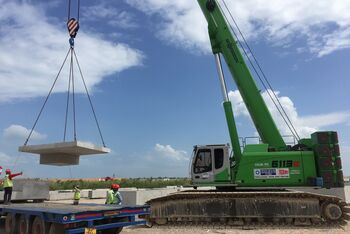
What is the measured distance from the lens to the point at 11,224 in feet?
38.8

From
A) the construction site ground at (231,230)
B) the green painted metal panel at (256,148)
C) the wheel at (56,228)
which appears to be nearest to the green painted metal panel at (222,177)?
the green painted metal panel at (256,148)

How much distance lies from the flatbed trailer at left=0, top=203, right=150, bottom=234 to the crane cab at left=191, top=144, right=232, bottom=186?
3686mm

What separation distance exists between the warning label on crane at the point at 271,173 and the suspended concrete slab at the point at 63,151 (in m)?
7.17

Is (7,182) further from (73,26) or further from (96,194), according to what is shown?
(96,194)

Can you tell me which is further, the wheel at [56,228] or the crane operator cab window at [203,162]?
the crane operator cab window at [203,162]

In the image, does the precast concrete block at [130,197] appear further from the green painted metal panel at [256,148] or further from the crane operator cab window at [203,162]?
the green painted metal panel at [256,148]

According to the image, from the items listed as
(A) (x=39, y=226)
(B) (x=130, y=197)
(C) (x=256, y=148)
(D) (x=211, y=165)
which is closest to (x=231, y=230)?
(D) (x=211, y=165)

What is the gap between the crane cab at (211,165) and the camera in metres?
14.5

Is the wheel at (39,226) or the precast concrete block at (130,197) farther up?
the precast concrete block at (130,197)

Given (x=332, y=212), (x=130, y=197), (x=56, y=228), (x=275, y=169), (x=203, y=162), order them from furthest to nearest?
(x=130, y=197) < (x=203, y=162) < (x=275, y=169) < (x=332, y=212) < (x=56, y=228)

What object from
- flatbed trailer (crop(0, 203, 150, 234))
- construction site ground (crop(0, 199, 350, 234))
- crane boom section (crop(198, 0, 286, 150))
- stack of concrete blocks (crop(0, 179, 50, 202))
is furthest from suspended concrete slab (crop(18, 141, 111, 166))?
crane boom section (crop(198, 0, 286, 150))

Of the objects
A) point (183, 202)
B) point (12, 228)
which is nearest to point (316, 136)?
point (183, 202)

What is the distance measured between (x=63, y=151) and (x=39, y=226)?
7.46m

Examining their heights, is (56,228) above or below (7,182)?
below
